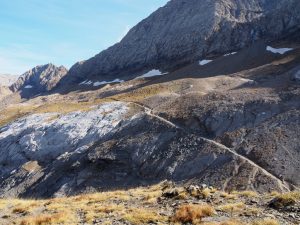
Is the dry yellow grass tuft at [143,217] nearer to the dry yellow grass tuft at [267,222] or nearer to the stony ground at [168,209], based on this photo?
the stony ground at [168,209]

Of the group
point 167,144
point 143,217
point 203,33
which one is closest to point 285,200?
point 143,217

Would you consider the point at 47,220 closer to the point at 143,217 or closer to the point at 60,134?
the point at 143,217

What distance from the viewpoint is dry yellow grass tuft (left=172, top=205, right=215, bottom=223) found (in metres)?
20.0

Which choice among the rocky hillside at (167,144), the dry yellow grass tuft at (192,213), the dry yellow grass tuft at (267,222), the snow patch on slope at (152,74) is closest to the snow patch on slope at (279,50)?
the rocky hillside at (167,144)

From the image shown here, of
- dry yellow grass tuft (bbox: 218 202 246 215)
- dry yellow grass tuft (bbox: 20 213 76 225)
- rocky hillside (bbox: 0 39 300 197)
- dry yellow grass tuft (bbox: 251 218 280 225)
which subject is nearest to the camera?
dry yellow grass tuft (bbox: 251 218 280 225)

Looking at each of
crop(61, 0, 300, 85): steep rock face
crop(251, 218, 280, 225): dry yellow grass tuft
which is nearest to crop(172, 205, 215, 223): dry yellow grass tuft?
crop(251, 218, 280, 225): dry yellow grass tuft

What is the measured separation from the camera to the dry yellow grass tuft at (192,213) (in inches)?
786

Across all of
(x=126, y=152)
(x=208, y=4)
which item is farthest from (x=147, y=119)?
(x=208, y=4)

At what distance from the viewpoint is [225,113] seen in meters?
64.4

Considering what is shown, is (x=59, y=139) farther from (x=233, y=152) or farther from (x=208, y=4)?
Result: (x=208, y=4)

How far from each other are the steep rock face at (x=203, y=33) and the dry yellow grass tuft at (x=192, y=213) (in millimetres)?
125562

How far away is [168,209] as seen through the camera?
23.0 m

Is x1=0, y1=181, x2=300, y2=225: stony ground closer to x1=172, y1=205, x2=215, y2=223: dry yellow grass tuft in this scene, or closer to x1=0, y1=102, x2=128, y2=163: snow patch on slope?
x1=172, y1=205, x2=215, y2=223: dry yellow grass tuft

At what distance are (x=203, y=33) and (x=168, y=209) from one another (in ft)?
511
